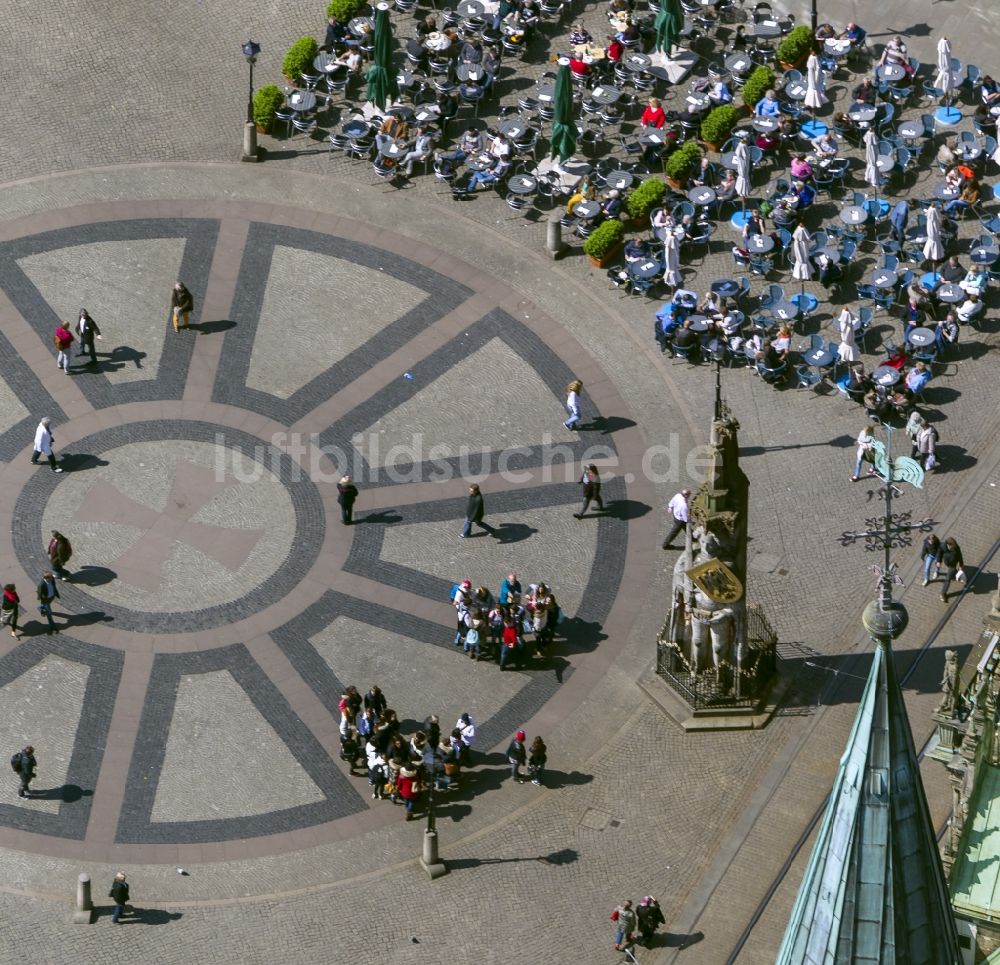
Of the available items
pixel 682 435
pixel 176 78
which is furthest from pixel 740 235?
pixel 176 78

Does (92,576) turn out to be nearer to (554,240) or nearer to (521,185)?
(554,240)

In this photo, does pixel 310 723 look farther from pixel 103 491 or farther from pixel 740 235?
pixel 740 235

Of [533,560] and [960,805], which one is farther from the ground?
[533,560]

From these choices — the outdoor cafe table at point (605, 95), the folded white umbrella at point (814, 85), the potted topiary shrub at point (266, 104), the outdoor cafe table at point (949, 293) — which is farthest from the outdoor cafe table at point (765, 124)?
the potted topiary shrub at point (266, 104)

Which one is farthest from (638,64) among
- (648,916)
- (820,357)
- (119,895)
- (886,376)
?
(119,895)

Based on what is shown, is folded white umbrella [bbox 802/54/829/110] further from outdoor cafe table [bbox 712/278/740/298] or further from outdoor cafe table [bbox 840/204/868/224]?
outdoor cafe table [bbox 712/278/740/298]

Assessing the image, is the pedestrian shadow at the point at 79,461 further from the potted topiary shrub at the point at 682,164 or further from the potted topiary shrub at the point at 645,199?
the potted topiary shrub at the point at 682,164
